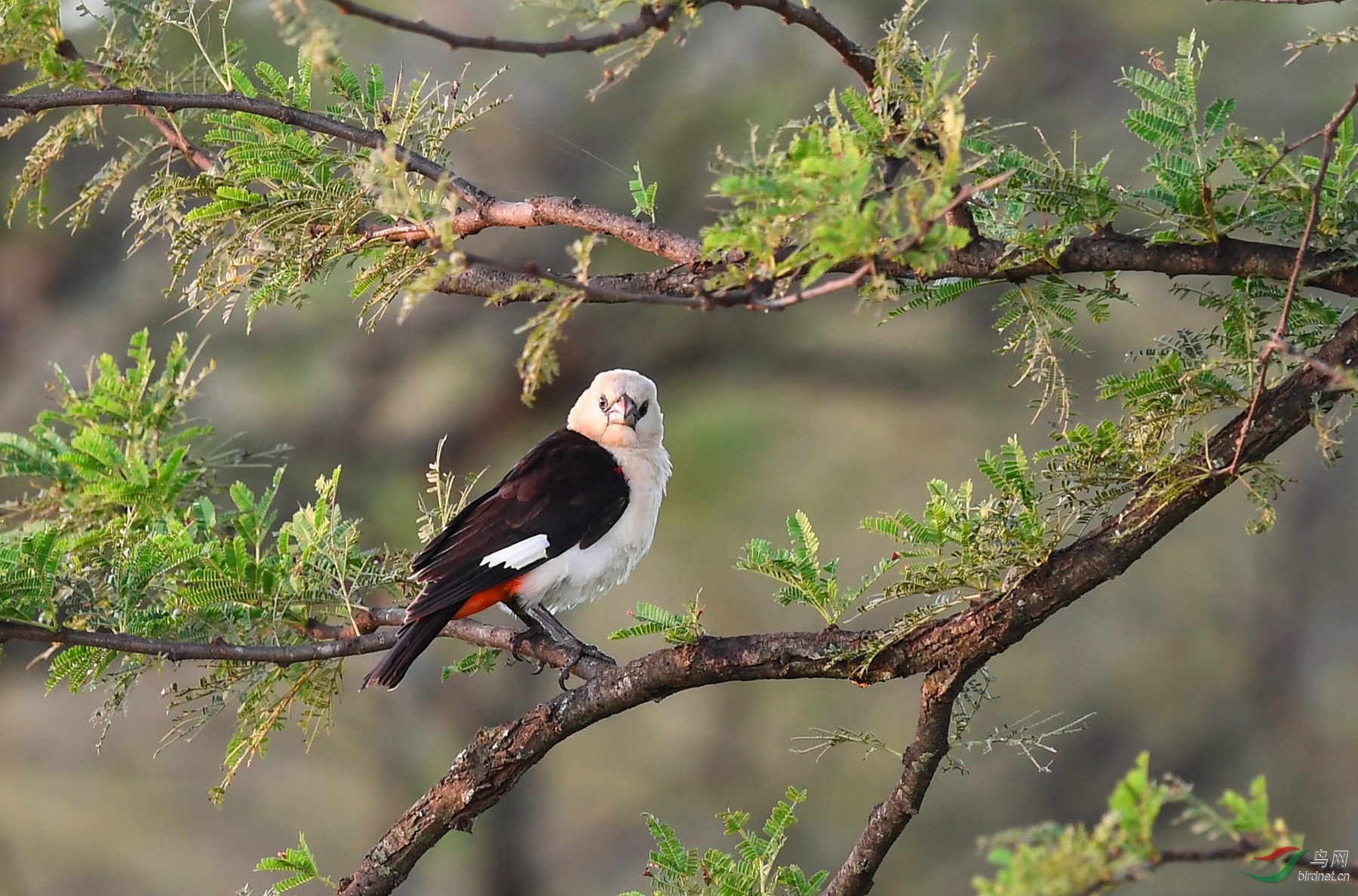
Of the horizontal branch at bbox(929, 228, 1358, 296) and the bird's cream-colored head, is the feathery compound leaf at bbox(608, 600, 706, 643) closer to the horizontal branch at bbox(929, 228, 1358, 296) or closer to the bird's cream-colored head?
the horizontal branch at bbox(929, 228, 1358, 296)

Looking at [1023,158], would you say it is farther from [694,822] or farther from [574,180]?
[694,822]

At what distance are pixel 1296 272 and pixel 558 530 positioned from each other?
1652 millimetres

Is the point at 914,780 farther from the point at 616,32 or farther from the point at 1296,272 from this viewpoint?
the point at 616,32

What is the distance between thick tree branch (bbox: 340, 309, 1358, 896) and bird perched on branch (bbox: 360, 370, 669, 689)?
28 centimetres

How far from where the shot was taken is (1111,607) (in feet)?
25.3

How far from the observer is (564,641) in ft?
8.35

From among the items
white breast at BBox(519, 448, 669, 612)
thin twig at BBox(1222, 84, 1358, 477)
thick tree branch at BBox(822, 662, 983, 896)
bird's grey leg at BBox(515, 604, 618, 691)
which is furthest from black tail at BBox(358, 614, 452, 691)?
thin twig at BBox(1222, 84, 1358, 477)

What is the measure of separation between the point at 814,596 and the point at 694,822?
19.5 feet

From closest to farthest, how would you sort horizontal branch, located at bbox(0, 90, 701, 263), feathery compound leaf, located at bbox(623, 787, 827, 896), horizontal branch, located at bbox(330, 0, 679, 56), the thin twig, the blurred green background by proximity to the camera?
horizontal branch, located at bbox(330, 0, 679, 56) → the thin twig → horizontal branch, located at bbox(0, 90, 701, 263) → feathery compound leaf, located at bbox(623, 787, 827, 896) → the blurred green background

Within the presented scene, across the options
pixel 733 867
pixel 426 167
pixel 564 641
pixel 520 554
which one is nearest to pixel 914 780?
pixel 733 867

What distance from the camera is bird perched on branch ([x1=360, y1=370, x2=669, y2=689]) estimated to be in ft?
7.63

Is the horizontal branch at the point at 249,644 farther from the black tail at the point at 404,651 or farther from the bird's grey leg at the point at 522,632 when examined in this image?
the bird's grey leg at the point at 522,632

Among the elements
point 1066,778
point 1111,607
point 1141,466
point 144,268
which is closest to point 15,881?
point 144,268

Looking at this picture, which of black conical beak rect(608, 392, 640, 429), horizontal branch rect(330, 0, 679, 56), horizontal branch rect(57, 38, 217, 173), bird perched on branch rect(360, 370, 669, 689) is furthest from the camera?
black conical beak rect(608, 392, 640, 429)
